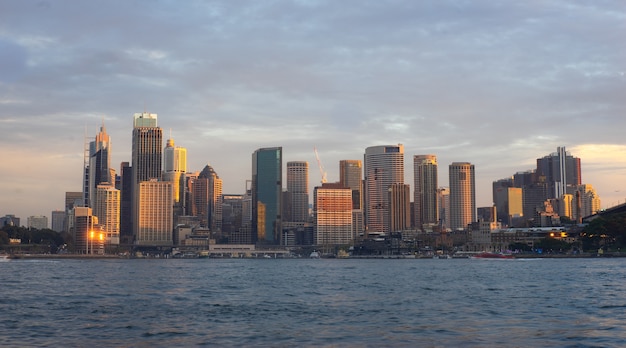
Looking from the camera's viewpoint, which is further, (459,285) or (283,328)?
(459,285)

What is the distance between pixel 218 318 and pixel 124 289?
37.6 m

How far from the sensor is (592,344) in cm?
4234

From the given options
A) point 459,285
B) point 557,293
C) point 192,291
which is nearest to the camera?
point 557,293

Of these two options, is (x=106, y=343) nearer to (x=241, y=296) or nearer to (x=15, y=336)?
(x=15, y=336)

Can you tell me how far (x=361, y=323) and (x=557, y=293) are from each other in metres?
34.3

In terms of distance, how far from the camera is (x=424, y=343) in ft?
140

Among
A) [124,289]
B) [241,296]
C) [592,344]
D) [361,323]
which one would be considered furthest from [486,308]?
[124,289]

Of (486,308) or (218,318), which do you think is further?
(486,308)

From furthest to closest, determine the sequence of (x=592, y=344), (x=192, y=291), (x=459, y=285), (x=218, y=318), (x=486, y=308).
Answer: (x=459, y=285)
(x=192, y=291)
(x=486, y=308)
(x=218, y=318)
(x=592, y=344)

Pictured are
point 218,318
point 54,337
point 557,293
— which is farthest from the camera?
point 557,293

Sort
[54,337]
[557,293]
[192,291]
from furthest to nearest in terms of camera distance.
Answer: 1. [192,291]
2. [557,293]
3. [54,337]

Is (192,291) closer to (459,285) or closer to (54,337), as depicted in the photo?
(459,285)

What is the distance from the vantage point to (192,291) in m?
86.3

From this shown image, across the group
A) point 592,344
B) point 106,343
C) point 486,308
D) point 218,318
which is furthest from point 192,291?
point 592,344
